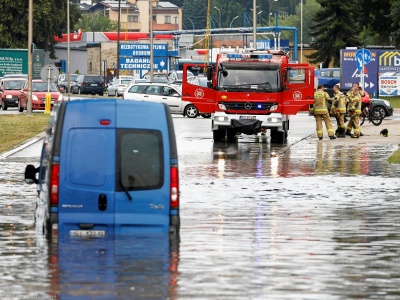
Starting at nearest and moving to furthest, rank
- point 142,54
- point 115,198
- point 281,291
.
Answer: point 281,291, point 115,198, point 142,54

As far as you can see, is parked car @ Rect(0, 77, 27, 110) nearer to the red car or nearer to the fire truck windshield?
the red car

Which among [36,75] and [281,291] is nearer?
[281,291]

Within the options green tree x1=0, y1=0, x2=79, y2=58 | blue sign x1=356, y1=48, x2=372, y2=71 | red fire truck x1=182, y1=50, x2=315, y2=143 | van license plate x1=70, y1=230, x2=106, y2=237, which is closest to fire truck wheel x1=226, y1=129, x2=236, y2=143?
red fire truck x1=182, y1=50, x2=315, y2=143

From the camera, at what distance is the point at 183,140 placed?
38656 mm

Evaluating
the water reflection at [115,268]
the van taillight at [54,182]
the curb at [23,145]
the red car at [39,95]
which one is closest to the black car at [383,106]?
the red car at [39,95]

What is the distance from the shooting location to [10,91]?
6500cm

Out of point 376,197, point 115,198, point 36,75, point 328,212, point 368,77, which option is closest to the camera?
point 115,198

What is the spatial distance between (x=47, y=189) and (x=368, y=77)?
5798 cm

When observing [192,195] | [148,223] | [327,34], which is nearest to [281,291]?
[148,223]

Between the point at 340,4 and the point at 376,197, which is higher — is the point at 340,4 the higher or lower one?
the higher one

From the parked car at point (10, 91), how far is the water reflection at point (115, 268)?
1988 inches

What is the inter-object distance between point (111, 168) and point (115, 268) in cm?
130

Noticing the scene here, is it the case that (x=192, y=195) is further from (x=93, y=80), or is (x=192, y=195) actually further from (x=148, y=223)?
(x=93, y=80)

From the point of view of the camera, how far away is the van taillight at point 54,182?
13.5 meters
